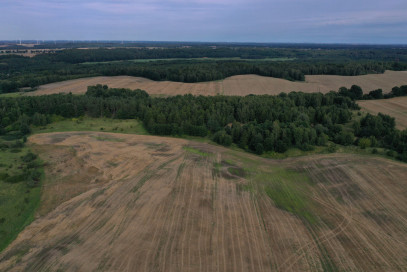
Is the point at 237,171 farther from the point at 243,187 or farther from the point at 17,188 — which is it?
the point at 17,188

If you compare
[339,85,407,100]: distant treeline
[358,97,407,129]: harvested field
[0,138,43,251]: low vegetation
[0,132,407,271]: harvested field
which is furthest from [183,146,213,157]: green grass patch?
[339,85,407,100]: distant treeline

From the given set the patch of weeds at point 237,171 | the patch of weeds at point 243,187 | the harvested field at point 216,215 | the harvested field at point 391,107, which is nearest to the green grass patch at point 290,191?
the harvested field at point 216,215

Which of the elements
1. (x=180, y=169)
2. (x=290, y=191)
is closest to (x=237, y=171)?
(x=290, y=191)

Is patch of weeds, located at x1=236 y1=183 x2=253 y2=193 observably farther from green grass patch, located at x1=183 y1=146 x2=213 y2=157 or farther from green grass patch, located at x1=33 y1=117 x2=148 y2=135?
green grass patch, located at x1=33 y1=117 x2=148 y2=135

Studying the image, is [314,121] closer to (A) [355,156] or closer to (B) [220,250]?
(A) [355,156]

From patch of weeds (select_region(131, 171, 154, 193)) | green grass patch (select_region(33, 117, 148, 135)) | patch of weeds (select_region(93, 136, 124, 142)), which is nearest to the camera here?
patch of weeds (select_region(131, 171, 154, 193))

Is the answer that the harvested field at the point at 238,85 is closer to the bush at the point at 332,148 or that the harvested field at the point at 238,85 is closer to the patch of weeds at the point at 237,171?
the bush at the point at 332,148
